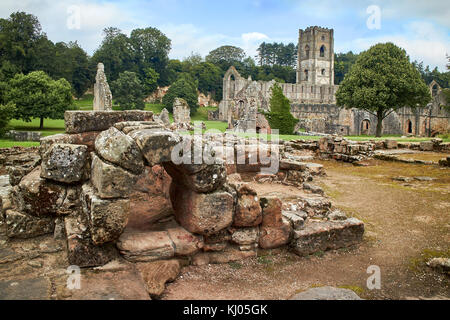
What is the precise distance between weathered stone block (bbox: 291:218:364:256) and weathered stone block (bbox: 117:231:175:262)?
1.97m

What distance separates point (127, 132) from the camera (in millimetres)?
4453

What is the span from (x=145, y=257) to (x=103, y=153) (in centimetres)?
135

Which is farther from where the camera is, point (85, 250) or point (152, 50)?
point (152, 50)

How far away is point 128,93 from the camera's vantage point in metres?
50.6

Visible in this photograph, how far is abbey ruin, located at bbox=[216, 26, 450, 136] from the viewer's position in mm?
41188

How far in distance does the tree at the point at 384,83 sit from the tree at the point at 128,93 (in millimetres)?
29930

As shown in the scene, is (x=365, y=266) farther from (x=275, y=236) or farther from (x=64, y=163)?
(x=64, y=163)

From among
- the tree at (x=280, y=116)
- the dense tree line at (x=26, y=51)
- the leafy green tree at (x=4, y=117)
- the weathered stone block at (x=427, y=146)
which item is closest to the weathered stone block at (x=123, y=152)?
the leafy green tree at (x=4, y=117)

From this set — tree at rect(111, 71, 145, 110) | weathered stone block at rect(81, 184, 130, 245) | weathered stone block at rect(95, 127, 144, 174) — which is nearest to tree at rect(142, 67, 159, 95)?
tree at rect(111, 71, 145, 110)

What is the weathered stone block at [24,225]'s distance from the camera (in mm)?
4535

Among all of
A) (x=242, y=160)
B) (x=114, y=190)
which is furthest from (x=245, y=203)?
(x=242, y=160)

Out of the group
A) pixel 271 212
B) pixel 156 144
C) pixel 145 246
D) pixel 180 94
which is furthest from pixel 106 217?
pixel 180 94

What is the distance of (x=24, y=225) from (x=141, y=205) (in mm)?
1535

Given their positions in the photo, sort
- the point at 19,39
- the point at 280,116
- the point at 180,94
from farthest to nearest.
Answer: the point at 180,94 → the point at 19,39 → the point at 280,116
